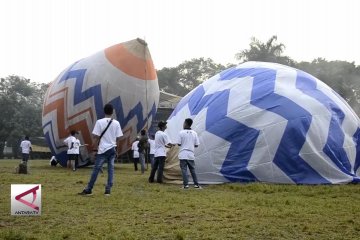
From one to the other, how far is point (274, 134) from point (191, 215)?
5275 mm

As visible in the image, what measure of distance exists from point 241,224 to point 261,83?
701 cm

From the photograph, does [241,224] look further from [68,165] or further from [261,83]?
[68,165]

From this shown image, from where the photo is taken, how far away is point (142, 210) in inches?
280

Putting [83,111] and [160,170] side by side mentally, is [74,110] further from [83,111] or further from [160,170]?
[160,170]

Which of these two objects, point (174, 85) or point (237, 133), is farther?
point (174, 85)

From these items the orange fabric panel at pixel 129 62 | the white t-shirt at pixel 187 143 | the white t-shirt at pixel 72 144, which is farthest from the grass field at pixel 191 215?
the orange fabric panel at pixel 129 62

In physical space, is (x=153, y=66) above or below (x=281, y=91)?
above

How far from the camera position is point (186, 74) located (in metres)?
66.4

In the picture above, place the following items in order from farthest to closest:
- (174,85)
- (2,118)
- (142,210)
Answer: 1. (174,85)
2. (2,118)
3. (142,210)

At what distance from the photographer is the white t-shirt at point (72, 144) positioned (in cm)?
1766

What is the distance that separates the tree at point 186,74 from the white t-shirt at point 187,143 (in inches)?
1933

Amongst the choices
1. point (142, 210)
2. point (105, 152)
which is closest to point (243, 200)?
point (142, 210)

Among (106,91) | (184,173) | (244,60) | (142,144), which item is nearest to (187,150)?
(184,173)

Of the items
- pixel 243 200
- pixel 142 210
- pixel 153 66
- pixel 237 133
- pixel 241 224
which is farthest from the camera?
pixel 153 66
